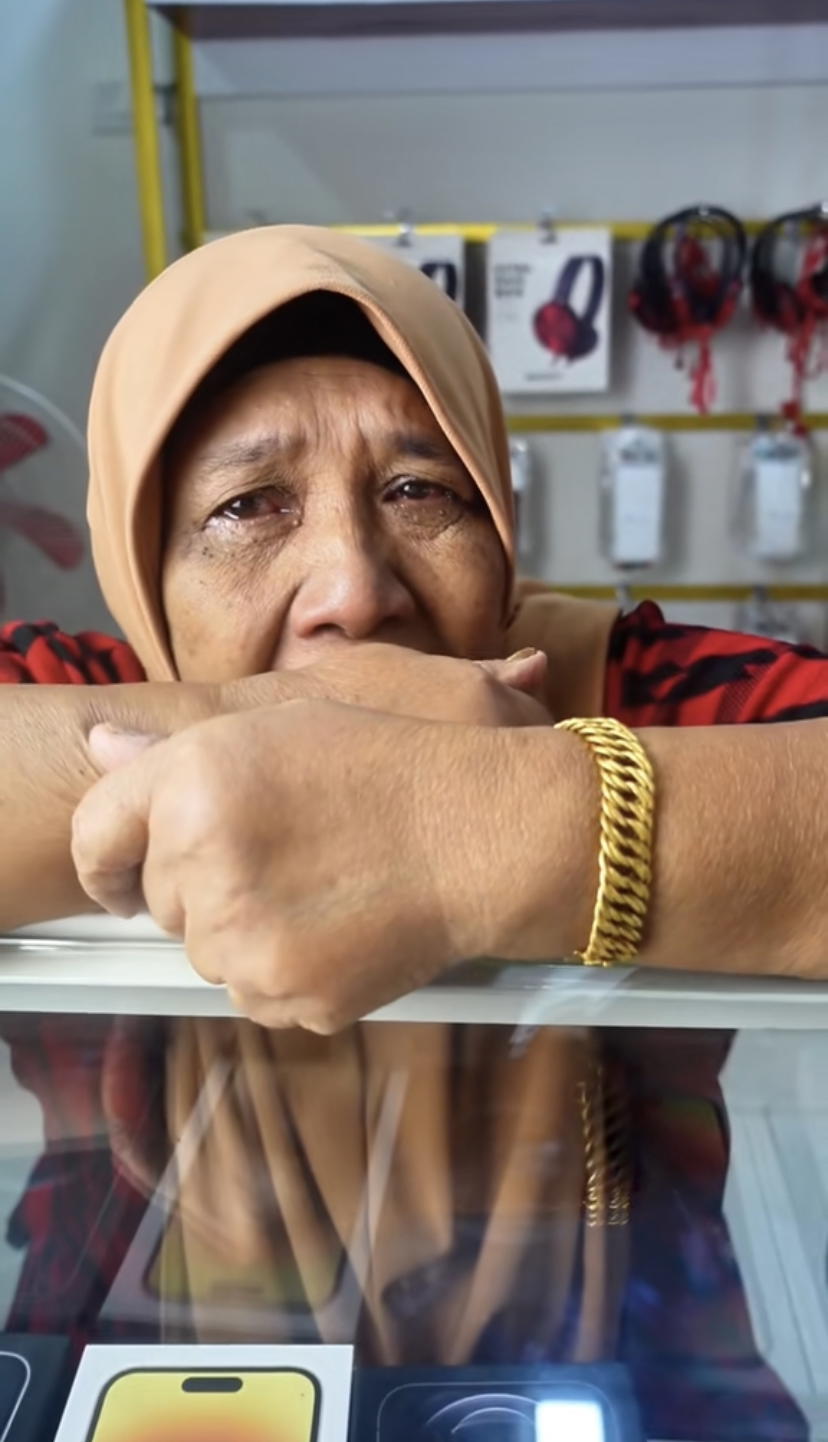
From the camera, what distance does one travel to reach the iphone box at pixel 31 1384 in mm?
368

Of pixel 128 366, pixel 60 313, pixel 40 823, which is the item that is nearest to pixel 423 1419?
pixel 40 823

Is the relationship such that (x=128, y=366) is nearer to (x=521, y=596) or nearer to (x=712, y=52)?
(x=521, y=596)

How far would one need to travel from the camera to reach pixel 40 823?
0.55m

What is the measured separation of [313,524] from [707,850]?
0.37 m

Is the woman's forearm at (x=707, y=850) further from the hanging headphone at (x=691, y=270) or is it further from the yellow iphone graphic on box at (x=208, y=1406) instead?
the hanging headphone at (x=691, y=270)

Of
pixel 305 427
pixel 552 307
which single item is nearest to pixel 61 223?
pixel 552 307

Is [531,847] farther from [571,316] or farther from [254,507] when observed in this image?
[571,316]

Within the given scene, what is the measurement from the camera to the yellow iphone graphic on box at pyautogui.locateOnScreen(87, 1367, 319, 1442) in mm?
359

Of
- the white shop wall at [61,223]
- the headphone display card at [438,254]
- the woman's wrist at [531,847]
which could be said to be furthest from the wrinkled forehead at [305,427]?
the headphone display card at [438,254]

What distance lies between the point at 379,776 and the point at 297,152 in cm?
180

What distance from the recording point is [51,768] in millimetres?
561

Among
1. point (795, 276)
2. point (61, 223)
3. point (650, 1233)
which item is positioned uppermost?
point (61, 223)

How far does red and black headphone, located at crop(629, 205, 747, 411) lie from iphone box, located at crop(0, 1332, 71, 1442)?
1759 millimetres

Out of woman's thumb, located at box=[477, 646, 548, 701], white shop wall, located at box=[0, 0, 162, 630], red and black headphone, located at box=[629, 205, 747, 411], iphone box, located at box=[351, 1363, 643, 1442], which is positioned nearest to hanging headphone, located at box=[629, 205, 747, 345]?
red and black headphone, located at box=[629, 205, 747, 411]
